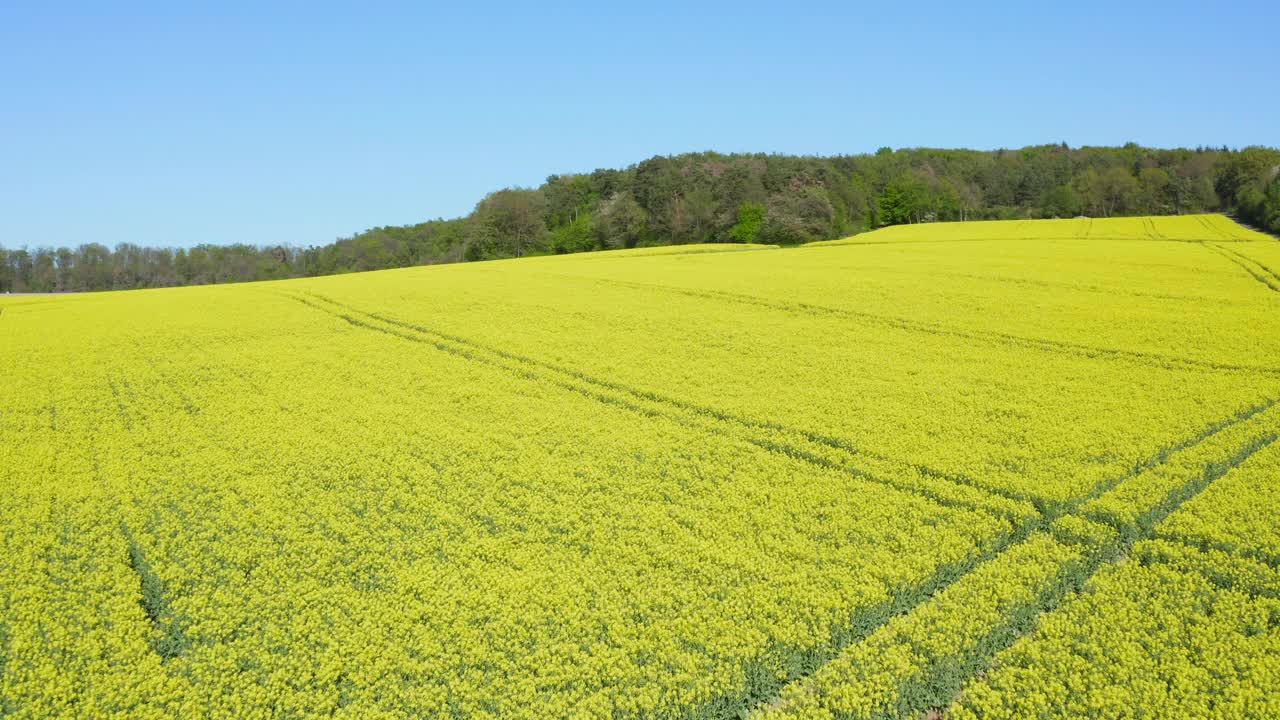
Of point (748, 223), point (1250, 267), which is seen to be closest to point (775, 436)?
point (1250, 267)

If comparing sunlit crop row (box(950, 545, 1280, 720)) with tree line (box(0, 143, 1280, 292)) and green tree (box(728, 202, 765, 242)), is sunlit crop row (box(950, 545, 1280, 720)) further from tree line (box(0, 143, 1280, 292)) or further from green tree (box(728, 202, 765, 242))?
green tree (box(728, 202, 765, 242))

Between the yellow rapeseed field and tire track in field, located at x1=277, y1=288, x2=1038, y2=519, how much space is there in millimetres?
66

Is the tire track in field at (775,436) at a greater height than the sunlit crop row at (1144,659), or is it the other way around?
the tire track in field at (775,436)

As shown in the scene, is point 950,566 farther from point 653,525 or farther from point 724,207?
point 724,207

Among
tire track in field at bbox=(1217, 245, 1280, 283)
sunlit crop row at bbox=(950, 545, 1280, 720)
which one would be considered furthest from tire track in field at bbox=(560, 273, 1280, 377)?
tire track in field at bbox=(1217, 245, 1280, 283)

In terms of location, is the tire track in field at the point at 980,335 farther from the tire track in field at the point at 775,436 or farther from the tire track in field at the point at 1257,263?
the tire track in field at the point at 1257,263

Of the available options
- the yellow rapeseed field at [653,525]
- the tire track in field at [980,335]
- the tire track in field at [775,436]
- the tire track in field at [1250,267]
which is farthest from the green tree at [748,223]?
the tire track in field at [775,436]

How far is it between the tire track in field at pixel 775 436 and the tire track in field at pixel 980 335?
345 inches

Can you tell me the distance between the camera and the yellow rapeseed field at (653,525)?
6281 millimetres

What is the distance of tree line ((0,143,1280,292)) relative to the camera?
268 feet

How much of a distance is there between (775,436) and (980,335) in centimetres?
940

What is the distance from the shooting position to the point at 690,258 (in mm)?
43656

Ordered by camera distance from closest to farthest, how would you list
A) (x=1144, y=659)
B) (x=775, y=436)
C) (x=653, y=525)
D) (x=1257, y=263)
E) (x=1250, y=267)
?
(x=1144, y=659) < (x=653, y=525) < (x=775, y=436) < (x=1250, y=267) < (x=1257, y=263)

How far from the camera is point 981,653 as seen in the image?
652 centimetres
